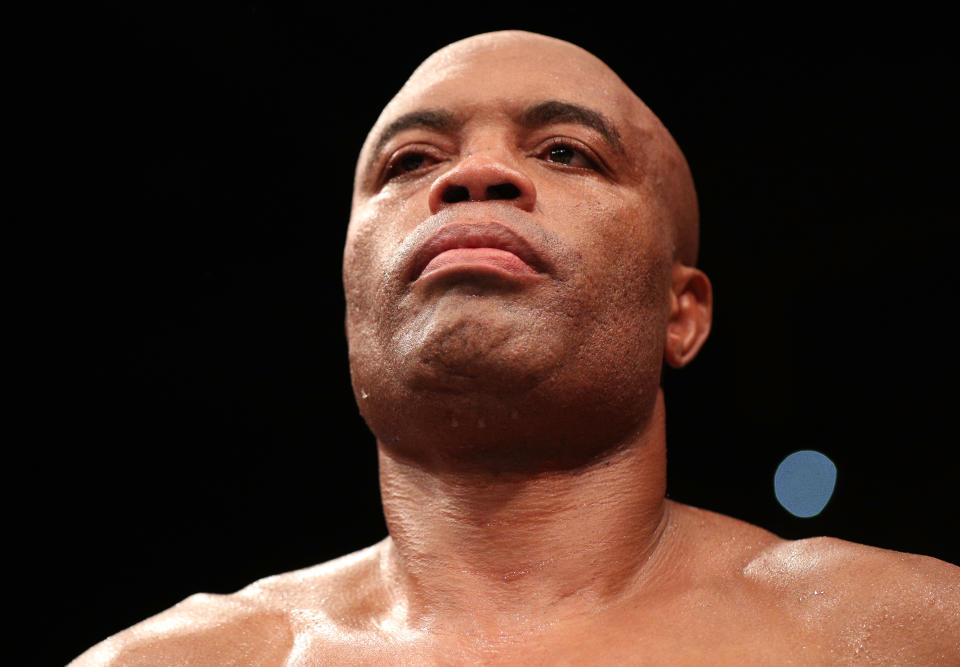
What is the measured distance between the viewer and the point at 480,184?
3334 mm

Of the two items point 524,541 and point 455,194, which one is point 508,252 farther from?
point 524,541

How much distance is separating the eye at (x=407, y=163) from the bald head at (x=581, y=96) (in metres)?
0.08

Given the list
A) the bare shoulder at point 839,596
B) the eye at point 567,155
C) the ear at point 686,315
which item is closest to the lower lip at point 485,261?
the eye at point 567,155

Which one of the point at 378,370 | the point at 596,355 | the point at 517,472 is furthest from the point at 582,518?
the point at 378,370

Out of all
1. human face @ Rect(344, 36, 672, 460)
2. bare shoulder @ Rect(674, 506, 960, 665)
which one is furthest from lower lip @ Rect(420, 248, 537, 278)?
bare shoulder @ Rect(674, 506, 960, 665)

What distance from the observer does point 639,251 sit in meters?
3.45

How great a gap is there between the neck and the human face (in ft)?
0.47

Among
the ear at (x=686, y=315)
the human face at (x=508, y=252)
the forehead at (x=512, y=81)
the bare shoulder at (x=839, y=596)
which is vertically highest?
the forehead at (x=512, y=81)

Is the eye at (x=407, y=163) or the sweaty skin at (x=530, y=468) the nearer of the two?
the sweaty skin at (x=530, y=468)

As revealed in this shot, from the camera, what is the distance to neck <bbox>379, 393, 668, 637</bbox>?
3.25m

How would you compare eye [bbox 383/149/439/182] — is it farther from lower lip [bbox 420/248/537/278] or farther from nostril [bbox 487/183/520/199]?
lower lip [bbox 420/248/537/278]

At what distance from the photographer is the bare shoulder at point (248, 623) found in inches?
132

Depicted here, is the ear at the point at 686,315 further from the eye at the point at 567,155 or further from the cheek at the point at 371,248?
the cheek at the point at 371,248

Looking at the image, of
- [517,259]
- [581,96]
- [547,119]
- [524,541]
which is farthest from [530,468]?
[581,96]
